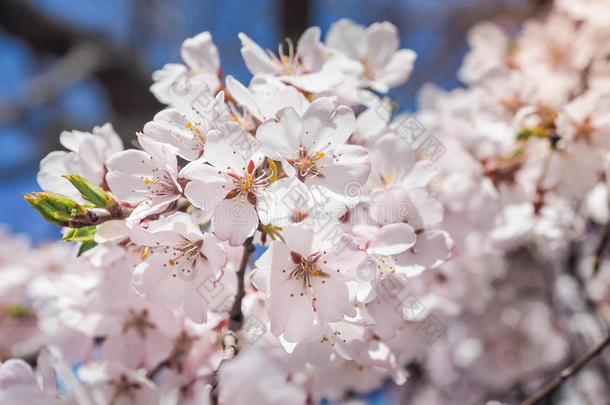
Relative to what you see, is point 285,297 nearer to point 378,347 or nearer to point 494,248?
point 378,347

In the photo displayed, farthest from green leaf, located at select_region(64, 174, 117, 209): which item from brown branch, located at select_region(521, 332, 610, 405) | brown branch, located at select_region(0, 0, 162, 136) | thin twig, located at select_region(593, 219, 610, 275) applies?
brown branch, located at select_region(0, 0, 162, 136)

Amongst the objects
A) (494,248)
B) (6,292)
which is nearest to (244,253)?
(494,248)

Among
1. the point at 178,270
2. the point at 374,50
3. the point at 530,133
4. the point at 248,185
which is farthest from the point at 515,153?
the point at 178,270

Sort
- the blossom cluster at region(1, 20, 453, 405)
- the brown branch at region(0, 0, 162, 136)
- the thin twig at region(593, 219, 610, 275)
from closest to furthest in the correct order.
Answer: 1. the blossom cluster at region(1, 20, 453, 405)
2. the thin twig at region(593, 219, 610, 275)
3. the brown branch at region(0, 0, 162, 136)
